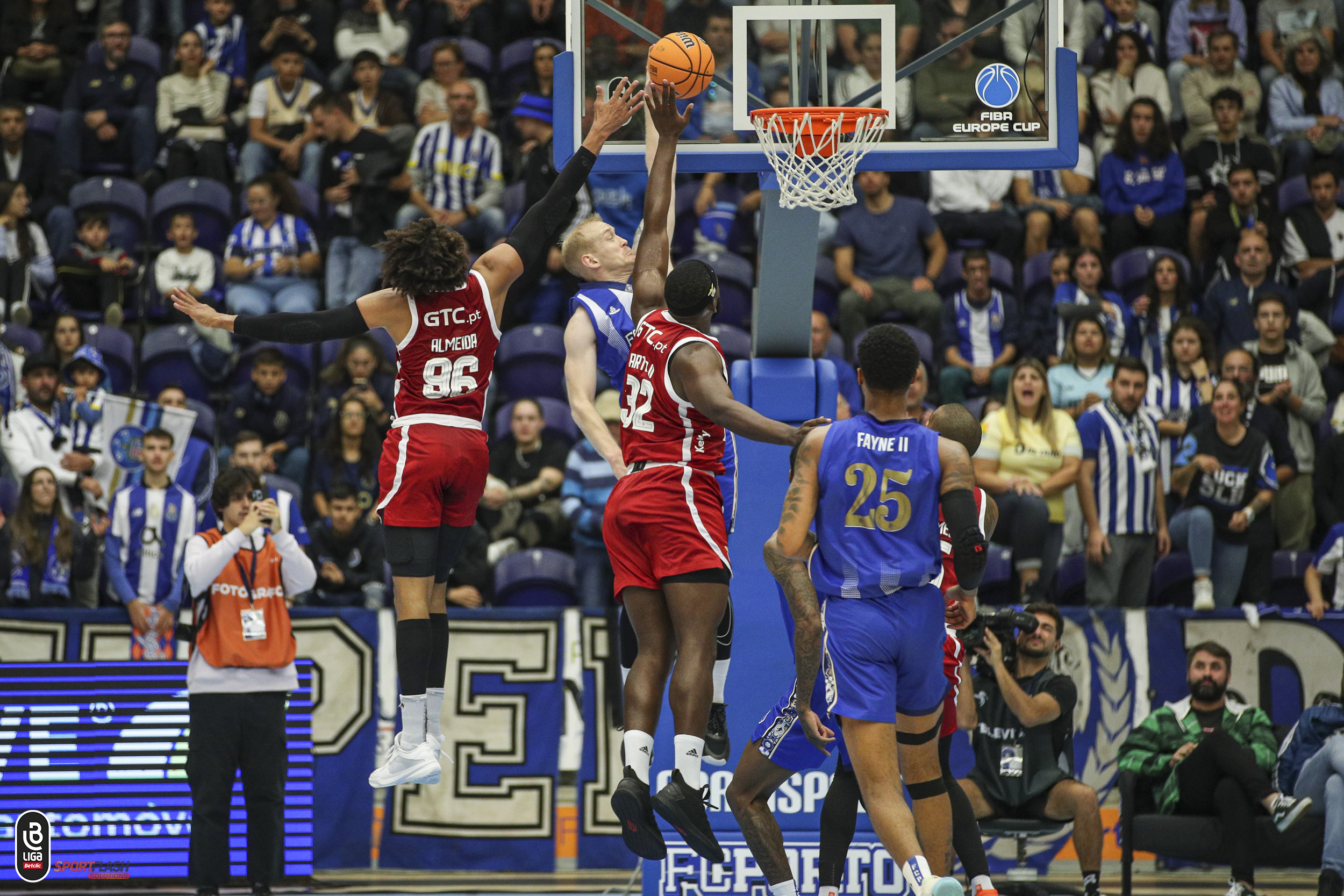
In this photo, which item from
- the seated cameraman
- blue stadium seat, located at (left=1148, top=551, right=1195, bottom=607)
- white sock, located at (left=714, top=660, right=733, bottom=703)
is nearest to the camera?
white sock, located at (left=714, top=660, right=733, bottom=703)

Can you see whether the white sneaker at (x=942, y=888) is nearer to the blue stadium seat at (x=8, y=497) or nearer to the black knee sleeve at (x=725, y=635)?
the black knee sleeve at (x=725, y=635)

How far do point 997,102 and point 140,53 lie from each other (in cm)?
1010

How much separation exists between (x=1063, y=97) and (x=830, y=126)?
1.21m

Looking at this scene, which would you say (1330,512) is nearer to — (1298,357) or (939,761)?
(1298,357)

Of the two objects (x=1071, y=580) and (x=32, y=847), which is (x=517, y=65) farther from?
(x=32, y=847)

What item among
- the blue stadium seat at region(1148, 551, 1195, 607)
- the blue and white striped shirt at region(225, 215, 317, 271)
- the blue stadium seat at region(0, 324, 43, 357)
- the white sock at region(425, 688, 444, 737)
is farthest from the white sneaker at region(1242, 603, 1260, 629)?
the blue stadium seat at region(0, 324, 43, 357)

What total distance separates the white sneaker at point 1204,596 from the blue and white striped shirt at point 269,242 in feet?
25.3

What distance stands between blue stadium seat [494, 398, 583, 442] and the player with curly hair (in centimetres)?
470

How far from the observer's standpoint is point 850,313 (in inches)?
517

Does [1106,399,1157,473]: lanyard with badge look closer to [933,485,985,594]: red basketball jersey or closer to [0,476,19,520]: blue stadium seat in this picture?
[933,485,985,594]: red basketball jersey

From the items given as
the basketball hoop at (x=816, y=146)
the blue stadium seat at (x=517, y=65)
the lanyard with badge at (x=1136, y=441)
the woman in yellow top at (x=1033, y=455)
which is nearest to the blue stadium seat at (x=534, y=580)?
the woman in yellow top at (x=1033, y=455)

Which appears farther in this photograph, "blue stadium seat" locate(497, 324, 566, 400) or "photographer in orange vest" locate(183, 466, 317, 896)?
"blue stadium seat" locate(497, 324, 566, 400)

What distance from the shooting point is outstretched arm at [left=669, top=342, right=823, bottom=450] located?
6.83 meters

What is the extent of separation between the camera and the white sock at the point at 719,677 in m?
8.04
